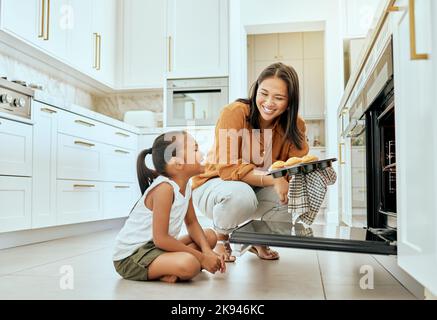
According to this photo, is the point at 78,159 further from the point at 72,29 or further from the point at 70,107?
the point at 72,29

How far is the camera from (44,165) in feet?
7.74

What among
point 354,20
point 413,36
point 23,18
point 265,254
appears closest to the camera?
point 413,36

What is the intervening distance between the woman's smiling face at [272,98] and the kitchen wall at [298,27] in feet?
6.69

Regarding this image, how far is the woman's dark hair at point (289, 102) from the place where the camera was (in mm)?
1579

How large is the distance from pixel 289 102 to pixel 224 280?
69 centimetres

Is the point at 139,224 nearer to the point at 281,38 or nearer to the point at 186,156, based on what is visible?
the point at 186,156

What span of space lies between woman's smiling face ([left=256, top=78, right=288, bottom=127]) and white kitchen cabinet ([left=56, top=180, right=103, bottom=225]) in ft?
4.66

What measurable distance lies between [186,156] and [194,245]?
13.8 inches

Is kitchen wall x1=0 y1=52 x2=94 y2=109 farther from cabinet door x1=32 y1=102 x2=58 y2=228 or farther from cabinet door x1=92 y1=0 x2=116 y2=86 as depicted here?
cabinet door x1=92 y1=0 x2=116 y2=86

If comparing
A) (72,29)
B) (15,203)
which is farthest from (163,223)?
(72,29)

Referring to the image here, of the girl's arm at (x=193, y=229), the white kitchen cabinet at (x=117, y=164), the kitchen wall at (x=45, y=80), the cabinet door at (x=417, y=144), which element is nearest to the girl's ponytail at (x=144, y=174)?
the girl's arm at (x=193, y=229)

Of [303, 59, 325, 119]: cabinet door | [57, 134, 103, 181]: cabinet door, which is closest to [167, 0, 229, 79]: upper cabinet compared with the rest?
[57, 134, 103, 181]: cabinet door

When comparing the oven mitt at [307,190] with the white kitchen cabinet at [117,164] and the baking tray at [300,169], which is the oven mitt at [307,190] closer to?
the baking tray at [300,169]
